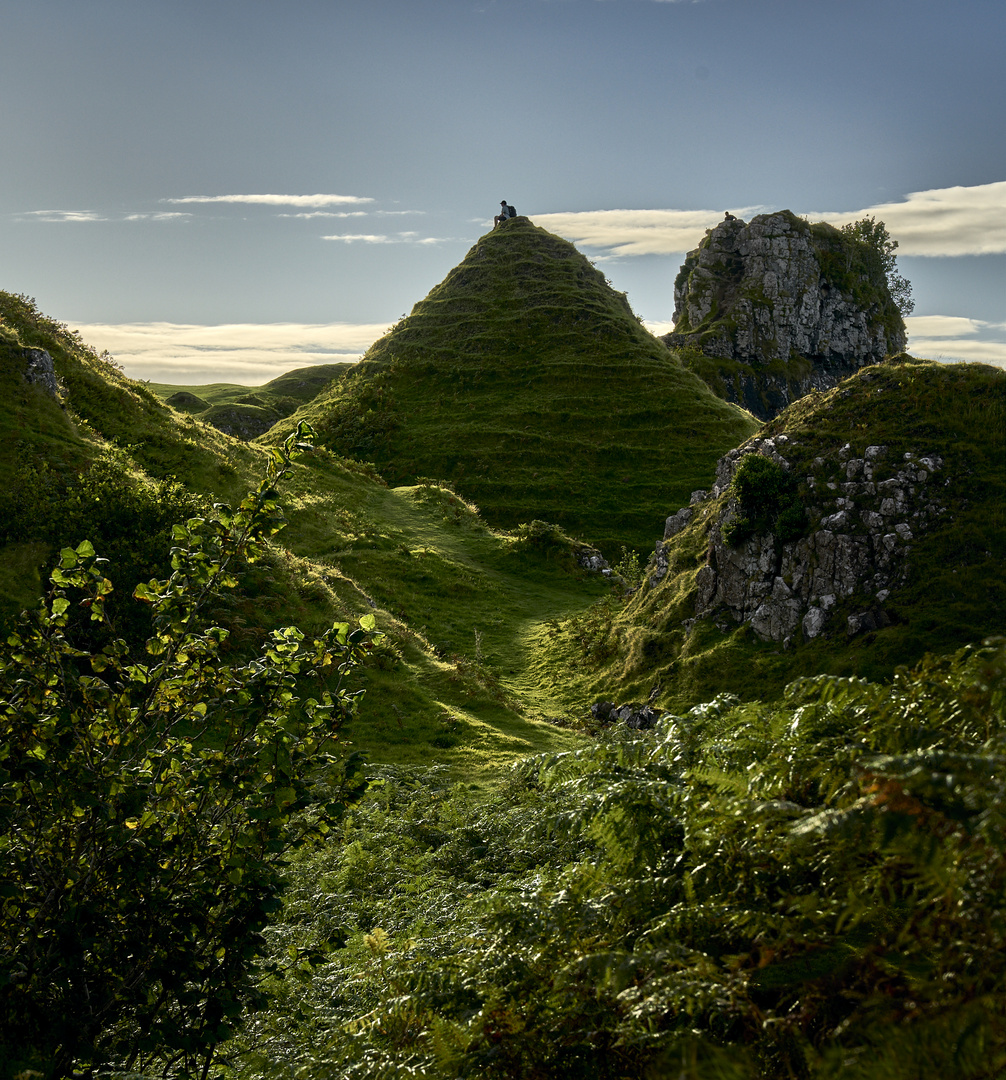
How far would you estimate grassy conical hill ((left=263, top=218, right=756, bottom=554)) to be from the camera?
5834 centimetres

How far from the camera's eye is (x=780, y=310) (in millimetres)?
112125

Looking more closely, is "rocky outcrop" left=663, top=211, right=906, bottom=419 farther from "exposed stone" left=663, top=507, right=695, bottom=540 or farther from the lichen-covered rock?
the lichen-covered rock

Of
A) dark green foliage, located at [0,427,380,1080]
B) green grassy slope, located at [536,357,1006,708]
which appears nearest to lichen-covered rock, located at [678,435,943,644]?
green grassy slope, located at [536,357,1006,708]

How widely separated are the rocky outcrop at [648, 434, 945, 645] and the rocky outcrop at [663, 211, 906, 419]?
8928 cm

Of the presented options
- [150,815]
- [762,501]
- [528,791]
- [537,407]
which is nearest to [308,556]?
[762,501]

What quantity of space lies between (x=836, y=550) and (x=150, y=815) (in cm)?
2012

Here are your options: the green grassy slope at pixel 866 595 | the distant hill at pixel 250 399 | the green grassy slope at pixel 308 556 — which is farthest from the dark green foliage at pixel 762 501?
the distant hill at pixel 250 399

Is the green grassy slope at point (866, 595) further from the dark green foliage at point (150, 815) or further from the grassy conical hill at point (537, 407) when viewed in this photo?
the grassy conical hill at point (537, 407)

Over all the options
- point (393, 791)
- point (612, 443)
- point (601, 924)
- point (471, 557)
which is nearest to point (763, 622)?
point (393, 791)

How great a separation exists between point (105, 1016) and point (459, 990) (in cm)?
225

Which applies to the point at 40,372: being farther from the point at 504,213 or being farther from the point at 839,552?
the point at 504,213

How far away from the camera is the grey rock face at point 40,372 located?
2911 centimetres

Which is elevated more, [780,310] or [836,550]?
[780,310]

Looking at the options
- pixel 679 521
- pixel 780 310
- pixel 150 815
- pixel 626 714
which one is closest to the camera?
pixel 150 815
